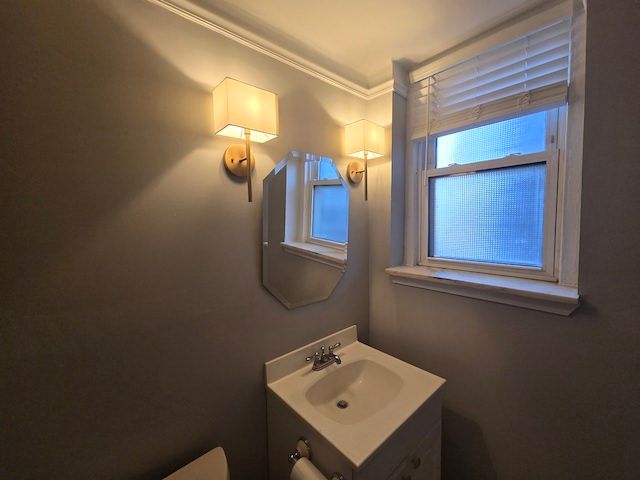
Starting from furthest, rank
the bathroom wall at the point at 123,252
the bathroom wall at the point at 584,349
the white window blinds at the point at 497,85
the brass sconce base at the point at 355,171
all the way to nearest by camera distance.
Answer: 1. the brass sconce base at the point at 355,171
2. the white window blinds at the point at 497,85
3. the bathroom wall at the point at 584,349
4. the bathroom wall at the point at 123,252

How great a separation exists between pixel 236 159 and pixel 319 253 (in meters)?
0.59

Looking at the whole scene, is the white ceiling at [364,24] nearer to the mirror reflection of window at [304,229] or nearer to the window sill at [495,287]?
the mirror reflection of window at [304,229]

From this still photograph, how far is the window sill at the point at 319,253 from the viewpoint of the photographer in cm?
120

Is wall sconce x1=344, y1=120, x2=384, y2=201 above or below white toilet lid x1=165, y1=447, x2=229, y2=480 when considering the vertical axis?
above

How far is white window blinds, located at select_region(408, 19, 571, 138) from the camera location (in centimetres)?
104

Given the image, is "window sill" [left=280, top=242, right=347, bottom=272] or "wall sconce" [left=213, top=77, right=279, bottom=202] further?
"window sill" [left=280, top=242, right=347, bottom=272]

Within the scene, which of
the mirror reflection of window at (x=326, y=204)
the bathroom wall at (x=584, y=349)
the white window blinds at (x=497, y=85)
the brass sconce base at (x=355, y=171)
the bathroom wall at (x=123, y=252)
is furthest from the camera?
the brass sconce base at (x=355, y=171)

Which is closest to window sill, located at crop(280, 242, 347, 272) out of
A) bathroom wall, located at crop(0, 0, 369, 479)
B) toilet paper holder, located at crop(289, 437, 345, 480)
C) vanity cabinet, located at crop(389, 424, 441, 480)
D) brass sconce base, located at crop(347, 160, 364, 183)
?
bathroom wall, located at crop(0, 0, 369, 479)

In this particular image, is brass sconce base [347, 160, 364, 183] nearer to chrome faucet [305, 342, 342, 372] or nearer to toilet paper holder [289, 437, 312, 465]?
chrome faucet [305, 342, 342, 372]

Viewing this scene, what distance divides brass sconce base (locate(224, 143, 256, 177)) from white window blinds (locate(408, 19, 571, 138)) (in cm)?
98

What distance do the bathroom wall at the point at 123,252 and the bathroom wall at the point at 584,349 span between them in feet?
3.10

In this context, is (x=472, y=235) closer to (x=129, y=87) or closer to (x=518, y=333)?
(x=518, y=333)

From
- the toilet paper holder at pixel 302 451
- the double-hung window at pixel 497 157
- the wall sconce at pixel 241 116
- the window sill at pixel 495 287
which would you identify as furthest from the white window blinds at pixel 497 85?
the toilet paper holder at pixel 302 451

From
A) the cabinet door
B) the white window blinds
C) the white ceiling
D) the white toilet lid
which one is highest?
the white ceiling
